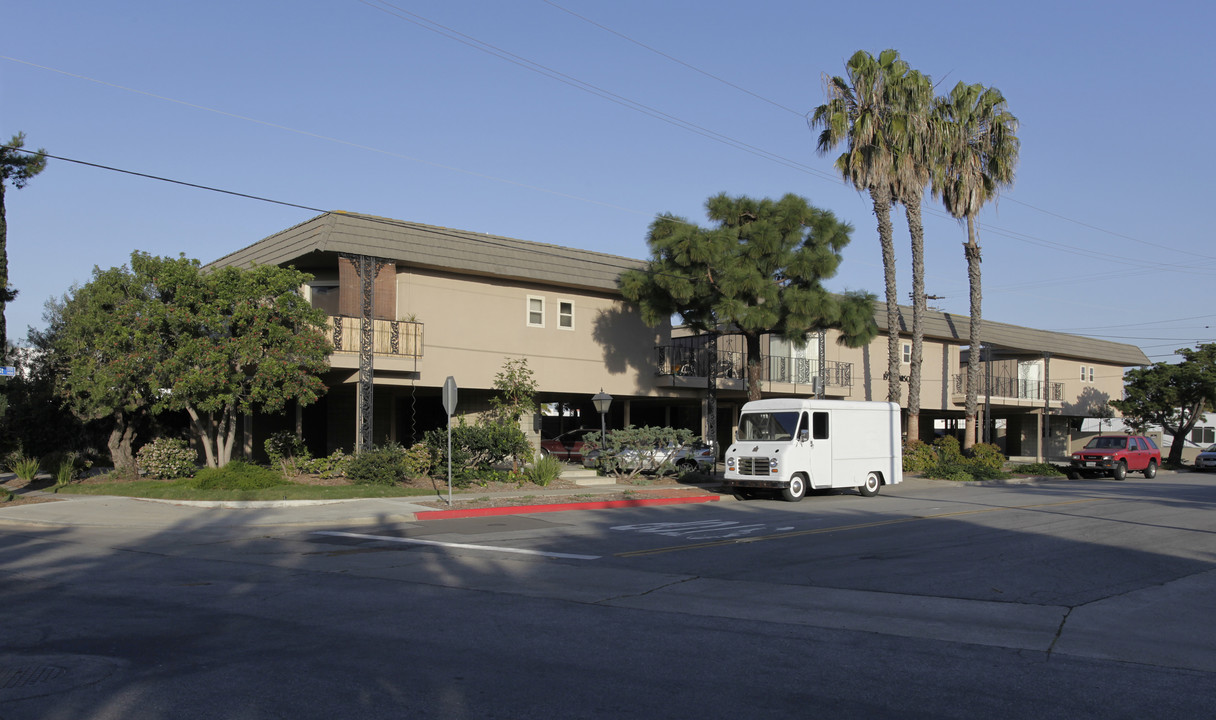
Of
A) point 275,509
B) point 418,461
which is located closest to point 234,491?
point 275,509

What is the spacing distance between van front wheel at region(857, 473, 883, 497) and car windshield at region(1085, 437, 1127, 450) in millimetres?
15349

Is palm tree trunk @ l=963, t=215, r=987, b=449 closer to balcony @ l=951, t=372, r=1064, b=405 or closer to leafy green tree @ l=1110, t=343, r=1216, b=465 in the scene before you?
balcony @ l=951, t=372, r=1064, b=405

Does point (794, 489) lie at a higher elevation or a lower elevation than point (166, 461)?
lower

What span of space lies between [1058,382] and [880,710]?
4869cm

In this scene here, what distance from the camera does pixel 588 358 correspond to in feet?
94.0

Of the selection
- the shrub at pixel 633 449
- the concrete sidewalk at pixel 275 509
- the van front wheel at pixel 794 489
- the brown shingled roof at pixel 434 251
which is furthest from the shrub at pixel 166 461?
the van front wheel at pixel 794 489

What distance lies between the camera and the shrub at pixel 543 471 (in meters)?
23.5

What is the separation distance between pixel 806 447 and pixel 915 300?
14.7 metres

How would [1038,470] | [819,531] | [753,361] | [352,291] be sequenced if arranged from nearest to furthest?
[819,531], [352,291], [753,361], [1038,470]

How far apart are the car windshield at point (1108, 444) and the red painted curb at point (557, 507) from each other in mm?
18978

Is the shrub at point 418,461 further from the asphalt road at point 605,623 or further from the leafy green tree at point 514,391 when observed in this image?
the asphalt road at point 605,623

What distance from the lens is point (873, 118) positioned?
31.7 metres

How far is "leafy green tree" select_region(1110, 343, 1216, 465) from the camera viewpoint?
4134 cm

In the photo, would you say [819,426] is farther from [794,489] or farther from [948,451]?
[948,451]
